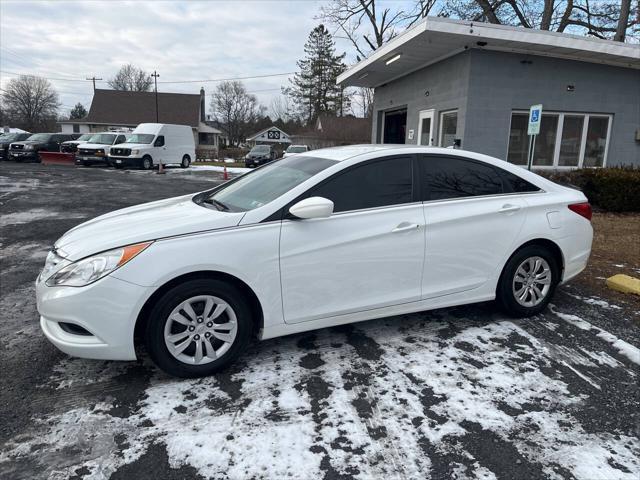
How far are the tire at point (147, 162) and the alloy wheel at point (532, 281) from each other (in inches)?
872

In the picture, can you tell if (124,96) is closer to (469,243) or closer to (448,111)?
(448,111)

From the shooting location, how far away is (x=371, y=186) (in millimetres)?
3652

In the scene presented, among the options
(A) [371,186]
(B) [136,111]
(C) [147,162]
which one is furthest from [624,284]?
(B) [136,111]

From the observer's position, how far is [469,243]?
386 centimetres

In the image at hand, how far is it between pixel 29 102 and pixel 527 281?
89833 mm

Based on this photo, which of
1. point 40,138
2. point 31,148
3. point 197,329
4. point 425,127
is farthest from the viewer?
point 40,138

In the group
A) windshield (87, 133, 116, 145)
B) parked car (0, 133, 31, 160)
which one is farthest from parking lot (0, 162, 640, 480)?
parked car (0, 133, 31, 160)

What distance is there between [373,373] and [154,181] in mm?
Result: 15780

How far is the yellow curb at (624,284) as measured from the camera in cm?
494

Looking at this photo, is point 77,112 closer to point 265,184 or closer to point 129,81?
point 129,81

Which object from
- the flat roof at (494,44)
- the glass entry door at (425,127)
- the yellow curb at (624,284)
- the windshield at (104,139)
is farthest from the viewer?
the windshield at (104,139)

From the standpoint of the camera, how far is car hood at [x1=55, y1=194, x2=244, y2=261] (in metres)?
3.04

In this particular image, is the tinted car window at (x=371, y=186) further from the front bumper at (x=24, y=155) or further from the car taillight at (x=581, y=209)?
the front bumper at (x=24, y=155)

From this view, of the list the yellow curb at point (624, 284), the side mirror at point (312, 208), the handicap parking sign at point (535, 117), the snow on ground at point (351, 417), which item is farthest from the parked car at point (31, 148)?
the yellow curb at point (624, 284)
